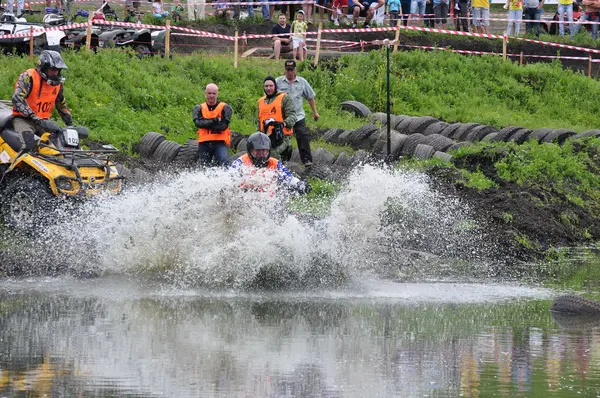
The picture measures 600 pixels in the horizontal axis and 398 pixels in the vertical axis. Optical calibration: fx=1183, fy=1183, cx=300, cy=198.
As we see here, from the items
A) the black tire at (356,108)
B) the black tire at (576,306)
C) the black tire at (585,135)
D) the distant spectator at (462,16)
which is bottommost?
the black tire at (576,306)

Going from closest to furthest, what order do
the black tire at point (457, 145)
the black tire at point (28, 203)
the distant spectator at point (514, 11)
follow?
1. the black tire at point (28, 203)
2. the black tire at point (457, 145)
3. the distant spectator at point (514, 11)

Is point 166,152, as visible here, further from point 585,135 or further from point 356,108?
point 585,135

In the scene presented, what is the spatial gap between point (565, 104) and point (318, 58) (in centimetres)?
681

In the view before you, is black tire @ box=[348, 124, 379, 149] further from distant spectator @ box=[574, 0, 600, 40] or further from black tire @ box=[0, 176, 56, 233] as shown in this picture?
distant spectator @ box=[574, 0, 600, 40]

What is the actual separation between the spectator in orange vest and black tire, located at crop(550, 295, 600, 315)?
294 inches

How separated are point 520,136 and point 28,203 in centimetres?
1158

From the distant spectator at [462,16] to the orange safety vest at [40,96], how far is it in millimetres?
21246

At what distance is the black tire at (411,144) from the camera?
22.5 meters

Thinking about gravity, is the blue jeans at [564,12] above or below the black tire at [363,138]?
above

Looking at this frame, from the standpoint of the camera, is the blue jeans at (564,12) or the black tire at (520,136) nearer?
the black tire at (520,136)

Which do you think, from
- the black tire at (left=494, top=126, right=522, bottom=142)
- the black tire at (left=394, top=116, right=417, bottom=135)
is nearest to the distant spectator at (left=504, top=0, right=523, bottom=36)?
the black tire at (left=394, top=116, right=417, bottom=135)

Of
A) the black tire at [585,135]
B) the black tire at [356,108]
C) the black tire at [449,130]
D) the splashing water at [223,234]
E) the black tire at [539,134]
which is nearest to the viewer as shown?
the splashing water at [223,234]

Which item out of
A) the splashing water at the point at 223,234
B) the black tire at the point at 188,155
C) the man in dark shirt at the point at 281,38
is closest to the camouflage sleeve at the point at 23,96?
the splashing water at the point at 223,234

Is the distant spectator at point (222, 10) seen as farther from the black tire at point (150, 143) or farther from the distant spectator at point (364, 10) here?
the black tire at point (150, 143)
